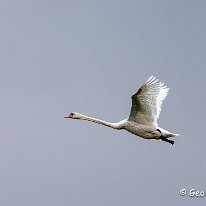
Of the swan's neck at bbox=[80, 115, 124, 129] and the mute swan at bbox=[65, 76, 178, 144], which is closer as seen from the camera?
the mute swan at bbox=[65, 76, 178, 144]

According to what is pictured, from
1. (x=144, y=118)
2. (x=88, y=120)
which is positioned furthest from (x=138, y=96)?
(x=88, y=120)

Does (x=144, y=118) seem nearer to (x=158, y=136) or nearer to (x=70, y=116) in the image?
(x=158, y=136)

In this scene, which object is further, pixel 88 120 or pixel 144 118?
pixel 88 120

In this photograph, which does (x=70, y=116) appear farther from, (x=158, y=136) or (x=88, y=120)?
(x=158, y=136)

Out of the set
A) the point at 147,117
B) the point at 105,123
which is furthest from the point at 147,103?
the point at 105,123

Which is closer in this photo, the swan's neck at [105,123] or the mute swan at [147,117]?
the mute swan at [147,117]

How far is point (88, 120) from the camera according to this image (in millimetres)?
42594

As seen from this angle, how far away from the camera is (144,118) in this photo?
4000 centimetres

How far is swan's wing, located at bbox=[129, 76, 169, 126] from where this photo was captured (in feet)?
127

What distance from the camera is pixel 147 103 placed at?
39.4 metres

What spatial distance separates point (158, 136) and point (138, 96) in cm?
254

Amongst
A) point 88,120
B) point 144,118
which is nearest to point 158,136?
point 144,118

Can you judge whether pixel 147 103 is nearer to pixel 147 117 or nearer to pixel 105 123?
pixel 147 117

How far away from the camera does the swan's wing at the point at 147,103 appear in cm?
3878
